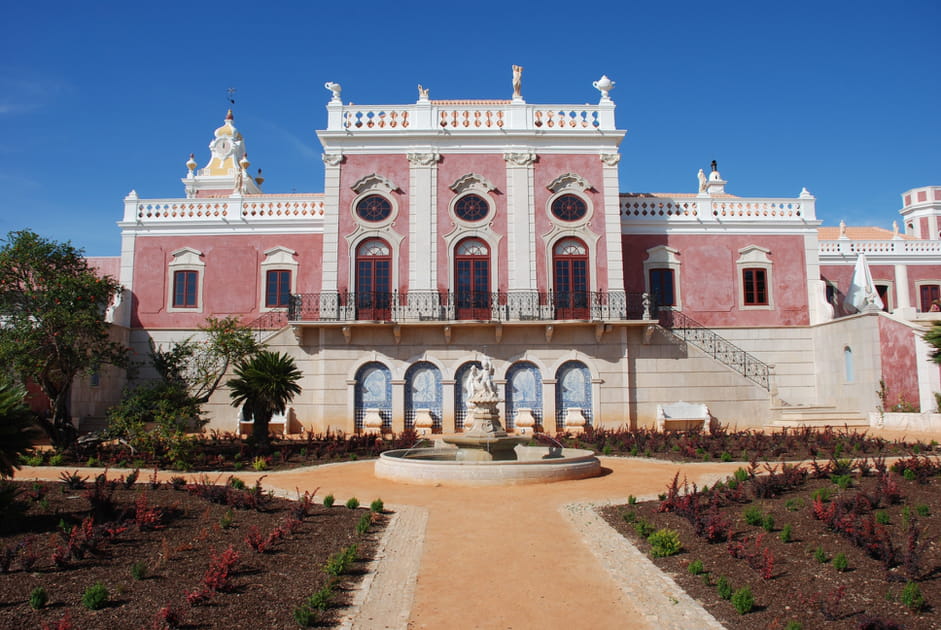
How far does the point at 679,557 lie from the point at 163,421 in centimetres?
1307

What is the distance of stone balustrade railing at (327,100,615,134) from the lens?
2588 cm

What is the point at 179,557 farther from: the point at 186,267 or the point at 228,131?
the point at 228,131

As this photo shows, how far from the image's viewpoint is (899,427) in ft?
73.0

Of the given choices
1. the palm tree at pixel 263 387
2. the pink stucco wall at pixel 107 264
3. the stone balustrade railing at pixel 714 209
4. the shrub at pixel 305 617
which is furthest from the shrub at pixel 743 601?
the pink stucco wall at pixel 107 264

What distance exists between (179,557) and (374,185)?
18515mm

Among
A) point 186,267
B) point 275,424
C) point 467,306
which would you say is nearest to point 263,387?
point 275,424

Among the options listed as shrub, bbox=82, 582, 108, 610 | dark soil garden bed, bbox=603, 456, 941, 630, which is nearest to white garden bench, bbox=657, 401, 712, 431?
dark soil garden bed, bbox=603, 456, 941, 630

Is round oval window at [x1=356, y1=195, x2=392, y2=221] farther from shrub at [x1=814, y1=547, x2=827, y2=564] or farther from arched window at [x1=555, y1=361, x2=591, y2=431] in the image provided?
shrub at [x1=814, y1=547, x2=827, y2=564]

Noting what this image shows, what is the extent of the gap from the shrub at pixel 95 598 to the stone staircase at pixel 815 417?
70.0ft

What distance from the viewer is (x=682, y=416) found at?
950 inches

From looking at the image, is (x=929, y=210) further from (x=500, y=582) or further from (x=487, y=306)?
(x=500, y=582)

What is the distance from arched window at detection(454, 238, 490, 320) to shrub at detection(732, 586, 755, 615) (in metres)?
18.2

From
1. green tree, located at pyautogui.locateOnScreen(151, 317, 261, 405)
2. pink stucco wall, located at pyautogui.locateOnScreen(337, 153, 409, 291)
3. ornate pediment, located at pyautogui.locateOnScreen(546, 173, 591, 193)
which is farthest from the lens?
ornate pediment, located at pyautogui.locateOnScreen(546, 173, 591, 193)

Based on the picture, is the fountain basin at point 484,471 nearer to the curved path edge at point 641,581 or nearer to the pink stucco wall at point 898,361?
the curved path edge at point 641,581
